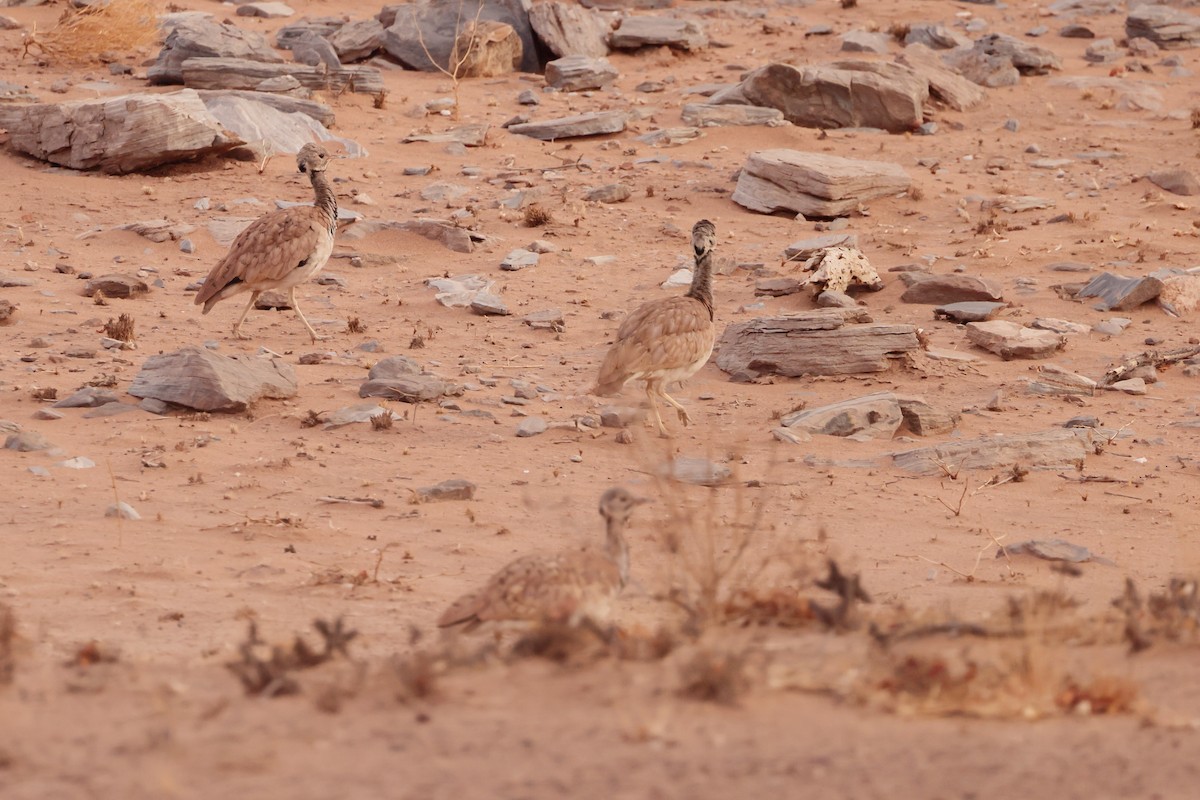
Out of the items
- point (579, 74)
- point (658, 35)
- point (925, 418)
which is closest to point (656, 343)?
point (925, 418)

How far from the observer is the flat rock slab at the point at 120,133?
56.5 ft

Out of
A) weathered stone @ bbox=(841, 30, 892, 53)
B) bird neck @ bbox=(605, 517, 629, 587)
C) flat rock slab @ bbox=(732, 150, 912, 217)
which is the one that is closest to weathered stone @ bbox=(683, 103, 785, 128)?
flat rock slab @ bbox=(732, 150, 912, 217)

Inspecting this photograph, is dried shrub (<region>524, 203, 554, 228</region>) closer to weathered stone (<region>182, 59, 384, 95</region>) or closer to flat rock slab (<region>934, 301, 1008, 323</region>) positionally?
flat rock slab (<region>934, 301, 1008, 323</region>)

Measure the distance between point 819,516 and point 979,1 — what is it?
893 inches

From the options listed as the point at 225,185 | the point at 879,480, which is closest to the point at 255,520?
the point at 879,480

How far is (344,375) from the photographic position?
12062 mm

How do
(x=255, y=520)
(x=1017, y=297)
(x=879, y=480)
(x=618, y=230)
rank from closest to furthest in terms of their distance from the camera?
(x=255, y=520) < (x=879, y=480) < (x=1017, y=297) < (x=618, y=230)

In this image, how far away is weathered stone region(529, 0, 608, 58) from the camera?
24000 millimetres

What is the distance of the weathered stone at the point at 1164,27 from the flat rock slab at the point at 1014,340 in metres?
14.9

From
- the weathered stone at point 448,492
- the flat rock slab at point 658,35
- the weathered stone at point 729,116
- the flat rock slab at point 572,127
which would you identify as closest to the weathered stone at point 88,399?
the weathered stone at point 448,492

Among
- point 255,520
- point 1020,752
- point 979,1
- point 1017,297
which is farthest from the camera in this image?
point 979,1

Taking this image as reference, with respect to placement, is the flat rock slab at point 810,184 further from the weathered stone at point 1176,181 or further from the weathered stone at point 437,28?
the weathered stone at point 437,28

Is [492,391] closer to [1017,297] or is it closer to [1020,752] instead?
[1017,297]

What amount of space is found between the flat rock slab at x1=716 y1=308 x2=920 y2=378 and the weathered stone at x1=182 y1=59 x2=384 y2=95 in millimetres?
10712
